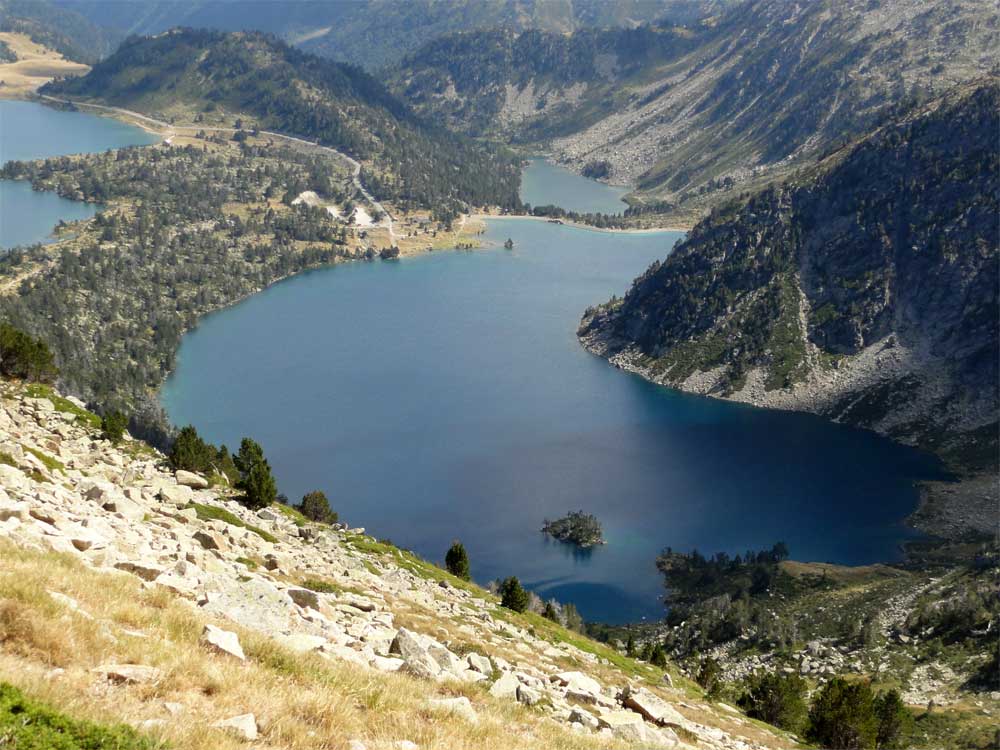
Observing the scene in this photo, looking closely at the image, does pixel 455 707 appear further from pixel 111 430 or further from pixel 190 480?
pixel 111 430

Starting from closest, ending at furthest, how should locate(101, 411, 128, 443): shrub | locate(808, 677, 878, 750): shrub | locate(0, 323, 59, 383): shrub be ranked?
locate(808, 677, 878, 750): shrub < locate(101, 411, 128, 443): shrub < locate(0, 323, 59, 383): shrub

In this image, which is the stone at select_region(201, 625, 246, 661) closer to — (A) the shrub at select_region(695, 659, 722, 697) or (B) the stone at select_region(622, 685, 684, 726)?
(B) the stone at select_region(622, 685, 684, 726)

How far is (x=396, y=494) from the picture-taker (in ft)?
354

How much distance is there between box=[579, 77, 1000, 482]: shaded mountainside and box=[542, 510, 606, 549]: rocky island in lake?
198ft

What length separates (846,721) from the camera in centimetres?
4694

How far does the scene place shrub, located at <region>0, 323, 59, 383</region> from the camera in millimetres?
57312

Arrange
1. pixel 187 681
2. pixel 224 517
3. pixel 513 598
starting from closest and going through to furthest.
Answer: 1. pixel 187 681
2. pixel 224 517
3. pixel 513 598

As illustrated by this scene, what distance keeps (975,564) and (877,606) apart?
569 inches

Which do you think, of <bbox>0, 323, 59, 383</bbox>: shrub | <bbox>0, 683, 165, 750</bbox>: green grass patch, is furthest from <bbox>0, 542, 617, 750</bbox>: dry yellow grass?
<bbox>0, 323, 59, 383</bbox>: shrub

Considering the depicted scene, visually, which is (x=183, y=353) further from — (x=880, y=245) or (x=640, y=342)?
(x=880, y=245)

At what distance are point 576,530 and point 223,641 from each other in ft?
285

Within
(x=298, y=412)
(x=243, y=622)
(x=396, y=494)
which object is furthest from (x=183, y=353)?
(x=243, y=622)

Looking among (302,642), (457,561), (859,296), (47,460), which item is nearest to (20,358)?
(47,460)

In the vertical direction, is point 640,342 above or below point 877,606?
above
